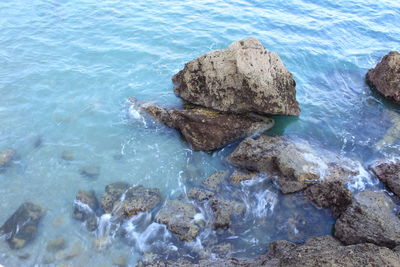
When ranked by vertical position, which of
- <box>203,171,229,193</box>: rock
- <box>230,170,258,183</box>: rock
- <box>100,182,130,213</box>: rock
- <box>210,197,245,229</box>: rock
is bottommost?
<box>100,182,130,213</box>: rock

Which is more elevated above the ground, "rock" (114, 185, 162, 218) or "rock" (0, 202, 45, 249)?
"rock" (114, 185, 162, 218)

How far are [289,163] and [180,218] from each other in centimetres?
372

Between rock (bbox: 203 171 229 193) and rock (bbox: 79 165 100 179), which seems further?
rock (bbox: 79 165 100 179)

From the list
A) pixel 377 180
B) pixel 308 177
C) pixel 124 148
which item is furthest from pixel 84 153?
pixel 377 180

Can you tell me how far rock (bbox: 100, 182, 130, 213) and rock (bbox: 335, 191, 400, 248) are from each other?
6.17m

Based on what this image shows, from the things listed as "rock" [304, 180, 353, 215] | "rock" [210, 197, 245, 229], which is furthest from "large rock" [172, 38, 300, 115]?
"rock" [210, 197, 245, 229]

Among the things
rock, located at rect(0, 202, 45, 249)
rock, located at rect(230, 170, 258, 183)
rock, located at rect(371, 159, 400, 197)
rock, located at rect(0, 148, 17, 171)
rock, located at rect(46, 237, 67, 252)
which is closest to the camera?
rock, located at rect(46, 237, 67, 252)

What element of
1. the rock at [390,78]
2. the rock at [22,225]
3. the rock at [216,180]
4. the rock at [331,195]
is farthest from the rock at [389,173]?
the rock at [22,225]

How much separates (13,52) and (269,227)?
1463 cm

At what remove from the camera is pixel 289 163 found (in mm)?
10234

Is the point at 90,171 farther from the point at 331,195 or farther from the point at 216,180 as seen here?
the point at 331,195

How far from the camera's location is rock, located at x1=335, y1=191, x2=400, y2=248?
815 centimetres

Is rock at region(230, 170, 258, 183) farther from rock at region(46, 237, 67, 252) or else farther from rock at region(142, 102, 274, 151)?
rock at region(46, 237, 67, 252)

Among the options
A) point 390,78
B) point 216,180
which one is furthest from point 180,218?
point 390,78
